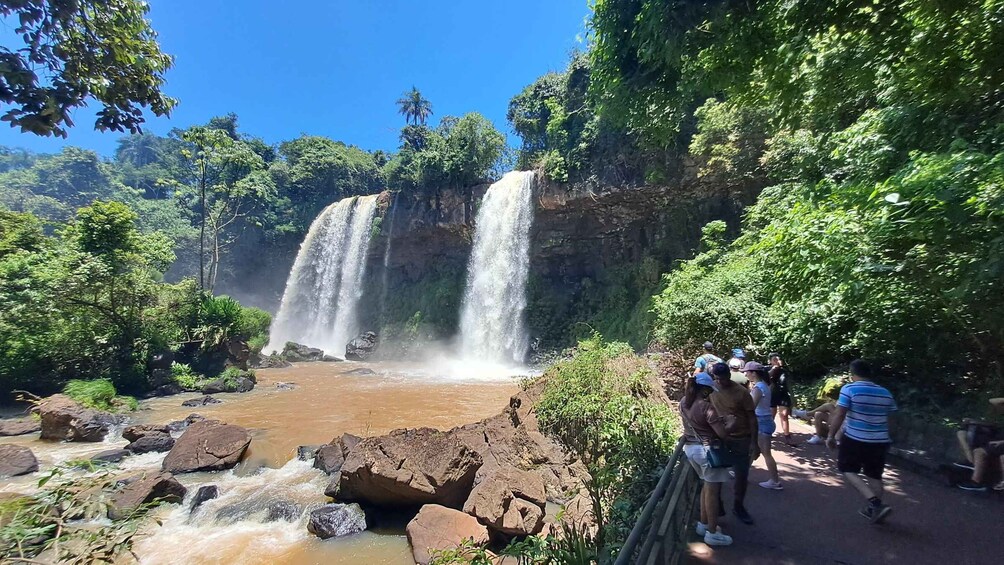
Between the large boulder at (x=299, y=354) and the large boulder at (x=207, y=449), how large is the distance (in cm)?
1769

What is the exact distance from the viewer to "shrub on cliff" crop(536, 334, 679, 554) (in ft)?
13.8

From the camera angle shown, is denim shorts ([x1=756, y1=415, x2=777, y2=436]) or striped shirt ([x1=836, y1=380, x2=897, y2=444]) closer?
striped shirt ([x1=836, y1=380, x2=897, y2=444])

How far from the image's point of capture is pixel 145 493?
6.75 meters

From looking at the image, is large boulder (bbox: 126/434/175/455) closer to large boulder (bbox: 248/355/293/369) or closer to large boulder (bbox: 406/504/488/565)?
large boulder (bbox: 406/504/488/565)

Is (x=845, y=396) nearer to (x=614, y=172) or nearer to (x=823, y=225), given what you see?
(x=823, y=225)

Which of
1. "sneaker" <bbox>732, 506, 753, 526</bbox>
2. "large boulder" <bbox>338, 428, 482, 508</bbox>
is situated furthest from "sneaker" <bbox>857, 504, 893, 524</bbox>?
"large boulder" <bbox>338, 428, 482, 508</bbox>

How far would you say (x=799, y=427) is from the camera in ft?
23.7

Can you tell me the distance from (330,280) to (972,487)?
109 feet

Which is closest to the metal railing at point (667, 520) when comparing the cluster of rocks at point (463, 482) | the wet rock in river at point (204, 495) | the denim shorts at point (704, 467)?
the denim shorts at point (704, 467)

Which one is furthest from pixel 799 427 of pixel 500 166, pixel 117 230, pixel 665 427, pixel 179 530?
pixel 500 166

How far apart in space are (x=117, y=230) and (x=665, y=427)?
714 inches

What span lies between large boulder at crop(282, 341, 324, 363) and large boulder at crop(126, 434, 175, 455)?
54.5 feet

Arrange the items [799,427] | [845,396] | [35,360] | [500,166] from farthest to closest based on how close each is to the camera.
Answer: [500,166] < [35,360] < [799,427] < [845,396]

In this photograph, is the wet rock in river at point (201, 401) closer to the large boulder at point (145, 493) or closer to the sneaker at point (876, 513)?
the large boulder at point (145, 493)
